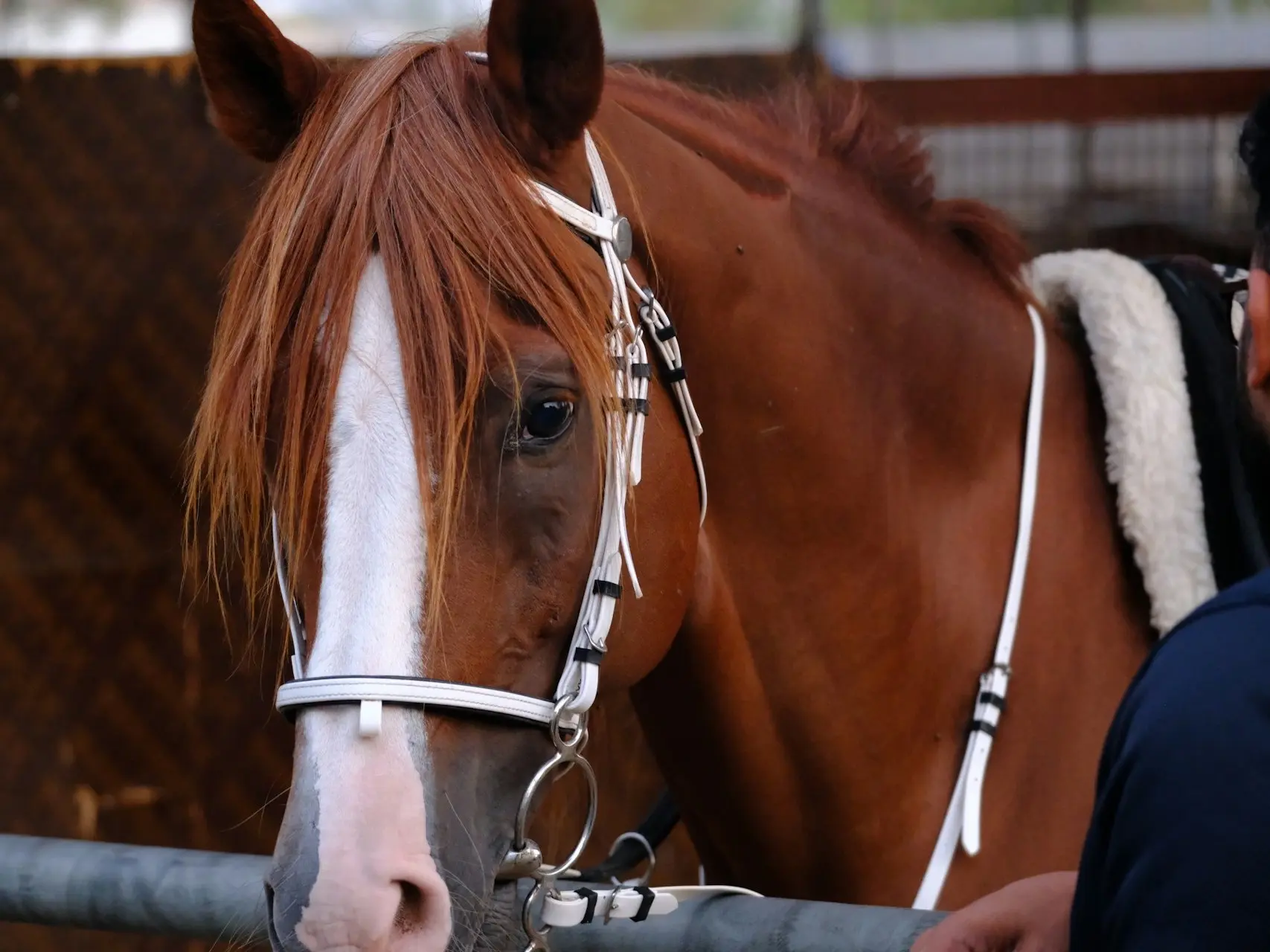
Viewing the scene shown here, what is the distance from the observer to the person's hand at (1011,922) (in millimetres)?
914

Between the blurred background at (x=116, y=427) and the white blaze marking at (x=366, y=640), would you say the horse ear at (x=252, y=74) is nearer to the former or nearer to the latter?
the white blaze marking at (x=366, y=640)

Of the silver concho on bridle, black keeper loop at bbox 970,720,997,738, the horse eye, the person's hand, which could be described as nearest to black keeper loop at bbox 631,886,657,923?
the silver concho on bridle

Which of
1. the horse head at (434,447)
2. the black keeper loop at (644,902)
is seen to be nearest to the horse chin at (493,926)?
the horse head at (434,447)

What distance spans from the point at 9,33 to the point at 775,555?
8.23ft

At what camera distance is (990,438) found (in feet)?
5.58

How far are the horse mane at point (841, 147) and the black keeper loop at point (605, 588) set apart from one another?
1.98 ft

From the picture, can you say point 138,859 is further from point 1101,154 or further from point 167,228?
point 1101,154

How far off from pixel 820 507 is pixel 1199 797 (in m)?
0.93

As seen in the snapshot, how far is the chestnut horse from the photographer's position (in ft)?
3.51

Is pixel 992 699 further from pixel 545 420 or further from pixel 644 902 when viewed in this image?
pixel 545 420

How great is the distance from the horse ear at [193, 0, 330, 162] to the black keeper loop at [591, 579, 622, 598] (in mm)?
551

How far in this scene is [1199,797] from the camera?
624mm

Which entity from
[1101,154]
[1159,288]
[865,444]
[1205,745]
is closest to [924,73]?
[1101,154]

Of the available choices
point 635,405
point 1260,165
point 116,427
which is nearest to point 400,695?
point 635,405
